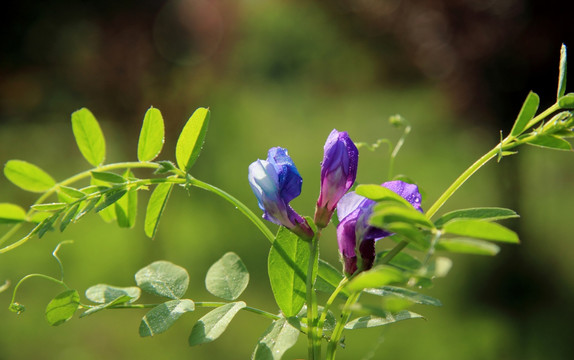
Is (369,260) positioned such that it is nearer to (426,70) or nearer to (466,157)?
(426,70)

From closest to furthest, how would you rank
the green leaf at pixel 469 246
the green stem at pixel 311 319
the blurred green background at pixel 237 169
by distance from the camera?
the green leaf at pixel 469 246
the green stem at pixel 311 319
the blurred green background at pixel 237 169

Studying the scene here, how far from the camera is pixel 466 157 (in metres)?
4.48

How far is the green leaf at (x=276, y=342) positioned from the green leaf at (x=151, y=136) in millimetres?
202

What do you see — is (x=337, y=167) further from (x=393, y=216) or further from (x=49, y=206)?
(x=49, y=206)

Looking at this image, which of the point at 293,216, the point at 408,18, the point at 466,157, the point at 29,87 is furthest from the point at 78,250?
the point at 293,216

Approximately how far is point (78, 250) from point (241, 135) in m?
2.21

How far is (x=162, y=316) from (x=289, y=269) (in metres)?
0.10

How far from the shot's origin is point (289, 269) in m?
0.42

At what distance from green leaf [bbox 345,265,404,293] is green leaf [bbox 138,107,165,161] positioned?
26cm

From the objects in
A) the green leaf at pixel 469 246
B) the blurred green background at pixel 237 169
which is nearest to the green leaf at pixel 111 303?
the green leaf at pixel 469 246

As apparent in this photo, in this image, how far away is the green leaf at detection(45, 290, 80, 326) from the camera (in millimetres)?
434

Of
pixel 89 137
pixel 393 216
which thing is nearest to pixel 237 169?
pixel 89 137

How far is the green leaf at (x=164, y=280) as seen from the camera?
0.48 m

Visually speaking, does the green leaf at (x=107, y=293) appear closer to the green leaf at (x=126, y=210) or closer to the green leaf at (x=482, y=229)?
the green leaf at (x=126, y=210)
